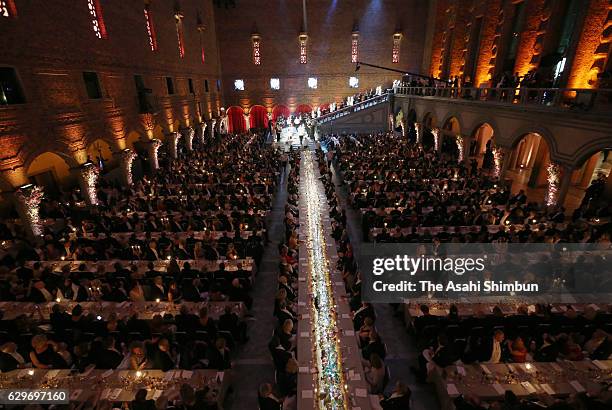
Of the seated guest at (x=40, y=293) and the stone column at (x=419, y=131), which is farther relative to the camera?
the stone column at (x=419, y=131)

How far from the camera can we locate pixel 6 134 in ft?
37.6

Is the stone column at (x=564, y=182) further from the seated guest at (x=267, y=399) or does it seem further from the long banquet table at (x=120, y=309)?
the seated guest at (x=267, y=399)

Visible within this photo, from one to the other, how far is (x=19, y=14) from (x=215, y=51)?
2627 cm

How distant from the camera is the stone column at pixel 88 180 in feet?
48.1

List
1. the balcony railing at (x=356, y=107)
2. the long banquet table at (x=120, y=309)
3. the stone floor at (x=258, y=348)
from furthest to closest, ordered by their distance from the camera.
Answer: the balcony railing at (x=356, y=107) → the long banquet table at (x=120, y=309) → the stone floor at (x=258, y=348)

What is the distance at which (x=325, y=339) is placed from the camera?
6992mm

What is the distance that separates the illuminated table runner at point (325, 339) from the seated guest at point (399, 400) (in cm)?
41

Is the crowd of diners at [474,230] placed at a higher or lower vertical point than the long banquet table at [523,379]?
higher

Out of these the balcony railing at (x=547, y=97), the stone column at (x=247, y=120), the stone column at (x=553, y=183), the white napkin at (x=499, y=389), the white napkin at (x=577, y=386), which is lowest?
the white napkin at (x=577, y=386)

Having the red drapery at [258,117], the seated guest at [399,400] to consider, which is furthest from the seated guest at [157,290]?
the red drapery at [258,117]

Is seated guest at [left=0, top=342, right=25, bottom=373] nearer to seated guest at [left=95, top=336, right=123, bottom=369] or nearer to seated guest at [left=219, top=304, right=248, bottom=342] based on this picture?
seated guest at [left=95, top=336, right=123, bottom=369]

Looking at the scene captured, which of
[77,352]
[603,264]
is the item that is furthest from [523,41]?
[77,352]

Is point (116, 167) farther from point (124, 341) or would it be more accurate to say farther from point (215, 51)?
point (215, 51)

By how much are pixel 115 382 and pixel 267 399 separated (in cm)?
283
